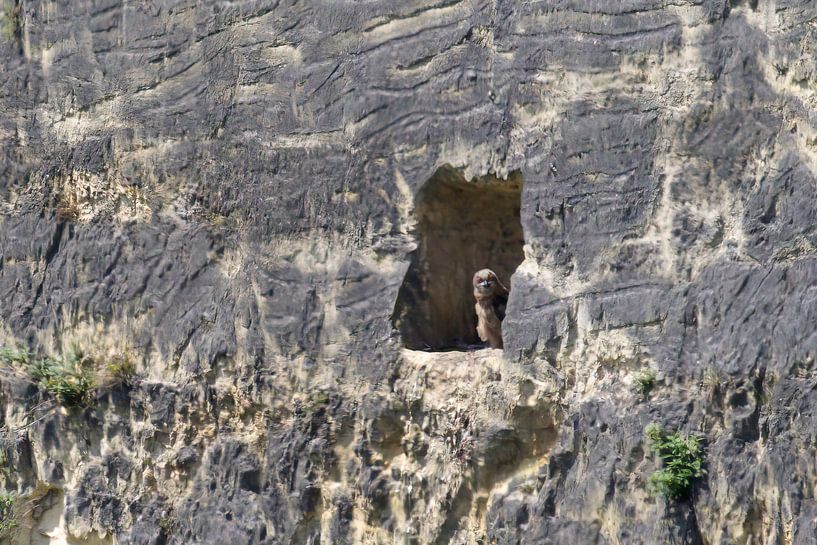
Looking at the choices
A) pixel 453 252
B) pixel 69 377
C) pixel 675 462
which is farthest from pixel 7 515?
pixel 675 462

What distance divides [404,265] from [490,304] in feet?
2.62

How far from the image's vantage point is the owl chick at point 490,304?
8.07m

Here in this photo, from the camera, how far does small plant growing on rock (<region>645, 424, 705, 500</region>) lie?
6.47 m

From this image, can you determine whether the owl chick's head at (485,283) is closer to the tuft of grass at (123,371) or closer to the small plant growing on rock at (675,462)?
the small plant growing on rock at (675,462)

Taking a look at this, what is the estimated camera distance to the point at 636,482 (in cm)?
666

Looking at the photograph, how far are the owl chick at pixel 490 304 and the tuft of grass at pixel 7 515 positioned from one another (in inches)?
128

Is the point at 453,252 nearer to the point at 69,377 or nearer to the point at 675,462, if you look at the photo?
the point at 675,462

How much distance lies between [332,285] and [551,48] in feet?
6.11

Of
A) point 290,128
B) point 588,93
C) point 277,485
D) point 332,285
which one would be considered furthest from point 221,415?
point 588,93

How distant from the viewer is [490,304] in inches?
320

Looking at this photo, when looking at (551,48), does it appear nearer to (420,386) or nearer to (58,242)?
(420,386)

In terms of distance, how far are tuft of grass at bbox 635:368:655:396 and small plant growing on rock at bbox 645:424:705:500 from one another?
20cm

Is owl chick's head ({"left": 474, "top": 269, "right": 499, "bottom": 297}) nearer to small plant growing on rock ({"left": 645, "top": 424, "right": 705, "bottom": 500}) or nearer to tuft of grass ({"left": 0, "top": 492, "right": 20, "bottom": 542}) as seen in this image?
small plant growing on rock ({"left": 645, "top": 424, "right": 705, "bottom": 500})

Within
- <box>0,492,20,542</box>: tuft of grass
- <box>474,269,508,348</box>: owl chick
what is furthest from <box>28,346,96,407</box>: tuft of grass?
<box>474,269,508,348</box>: owl chick
